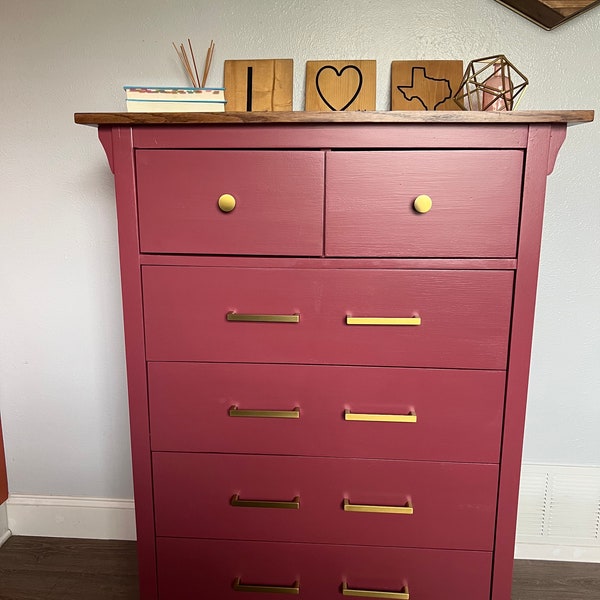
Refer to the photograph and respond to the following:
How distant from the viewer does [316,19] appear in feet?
4.92

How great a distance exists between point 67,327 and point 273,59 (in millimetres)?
1096

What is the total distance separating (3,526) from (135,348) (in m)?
1.18

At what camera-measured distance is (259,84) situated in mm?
1509

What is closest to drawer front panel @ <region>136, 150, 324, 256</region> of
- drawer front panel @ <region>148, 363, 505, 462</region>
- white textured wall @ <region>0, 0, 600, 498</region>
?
drawer front panel @ <region>148, 363, 505, 462</region>

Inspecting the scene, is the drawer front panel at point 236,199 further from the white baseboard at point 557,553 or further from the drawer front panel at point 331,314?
the white baseboard at point 557,553

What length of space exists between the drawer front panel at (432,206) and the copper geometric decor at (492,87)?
232mm

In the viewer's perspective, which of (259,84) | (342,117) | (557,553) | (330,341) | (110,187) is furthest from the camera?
(557,553)

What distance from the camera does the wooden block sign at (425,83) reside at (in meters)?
1.47

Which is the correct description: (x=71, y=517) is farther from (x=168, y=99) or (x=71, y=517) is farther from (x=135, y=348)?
(x=168, y=99)

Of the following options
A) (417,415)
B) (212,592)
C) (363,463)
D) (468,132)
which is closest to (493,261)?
(468,132)

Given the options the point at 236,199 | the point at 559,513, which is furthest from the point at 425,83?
the point at 559,513

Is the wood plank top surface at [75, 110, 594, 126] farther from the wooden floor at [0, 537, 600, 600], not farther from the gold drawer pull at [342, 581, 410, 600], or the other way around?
the wooden floor at [0, 537, 600, 600]

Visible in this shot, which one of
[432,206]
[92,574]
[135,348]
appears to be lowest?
[92,574]

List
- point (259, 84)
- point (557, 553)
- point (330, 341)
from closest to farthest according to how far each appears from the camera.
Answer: point (330, 341) → point (259, 84) → point (557, 553)
